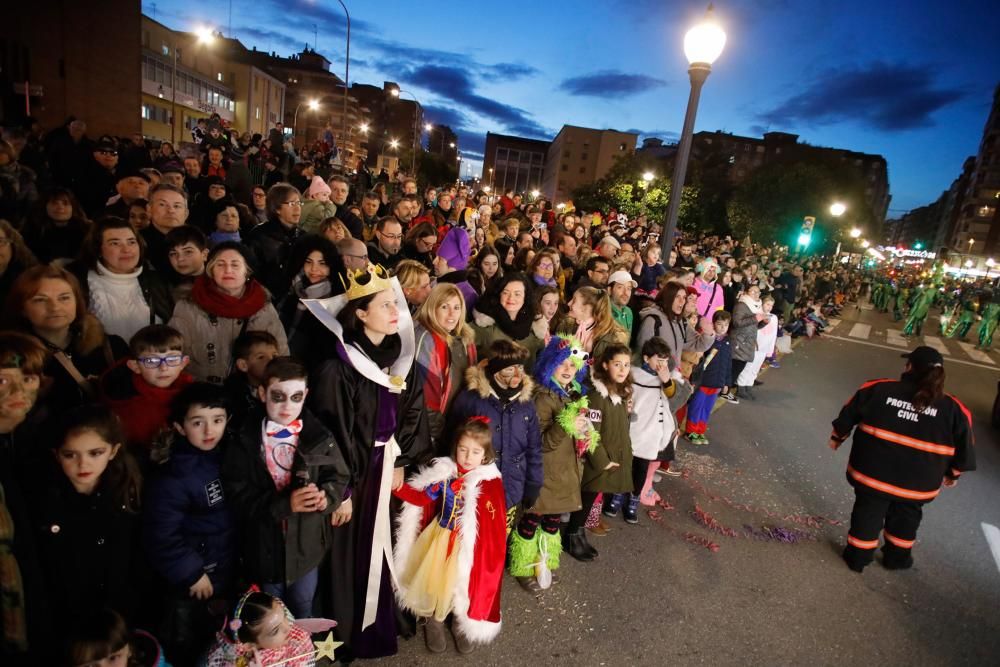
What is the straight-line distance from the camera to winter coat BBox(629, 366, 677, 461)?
480cm

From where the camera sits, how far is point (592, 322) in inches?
209

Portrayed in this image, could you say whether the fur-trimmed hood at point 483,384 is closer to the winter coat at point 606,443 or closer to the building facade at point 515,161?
the winter coat at point 606,443

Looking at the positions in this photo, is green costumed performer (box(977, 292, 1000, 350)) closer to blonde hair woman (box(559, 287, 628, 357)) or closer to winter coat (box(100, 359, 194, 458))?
blonde hair woman (box(559, 287, 628, 357))

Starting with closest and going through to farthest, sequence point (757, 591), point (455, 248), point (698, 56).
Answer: point (757, 591) → point (455, 248) → point (698, 56)

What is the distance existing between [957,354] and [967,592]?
1685 centimetres

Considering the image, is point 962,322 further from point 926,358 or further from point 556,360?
point 556,360

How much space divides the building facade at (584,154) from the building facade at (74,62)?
278 ft

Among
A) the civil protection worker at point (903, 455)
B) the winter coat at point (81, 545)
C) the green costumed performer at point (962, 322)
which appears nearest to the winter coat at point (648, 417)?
the civil protection worker at point (903, 455)

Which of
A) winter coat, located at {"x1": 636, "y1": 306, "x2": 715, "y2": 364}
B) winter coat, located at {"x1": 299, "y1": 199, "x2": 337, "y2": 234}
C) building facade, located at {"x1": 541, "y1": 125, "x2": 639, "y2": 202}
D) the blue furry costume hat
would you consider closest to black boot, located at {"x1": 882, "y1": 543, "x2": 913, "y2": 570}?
winter coat, located at {"x1": 636, "y1": 306, "x2": 715, "y2": 364}

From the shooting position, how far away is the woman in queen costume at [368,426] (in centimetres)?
289

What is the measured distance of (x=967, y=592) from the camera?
4480 millimetres

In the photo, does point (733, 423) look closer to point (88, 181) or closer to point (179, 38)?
point (88, 181)

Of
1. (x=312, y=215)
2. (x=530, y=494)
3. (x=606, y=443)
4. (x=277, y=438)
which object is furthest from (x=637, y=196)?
(x=277, y=438)

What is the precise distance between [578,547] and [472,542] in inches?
56.9
